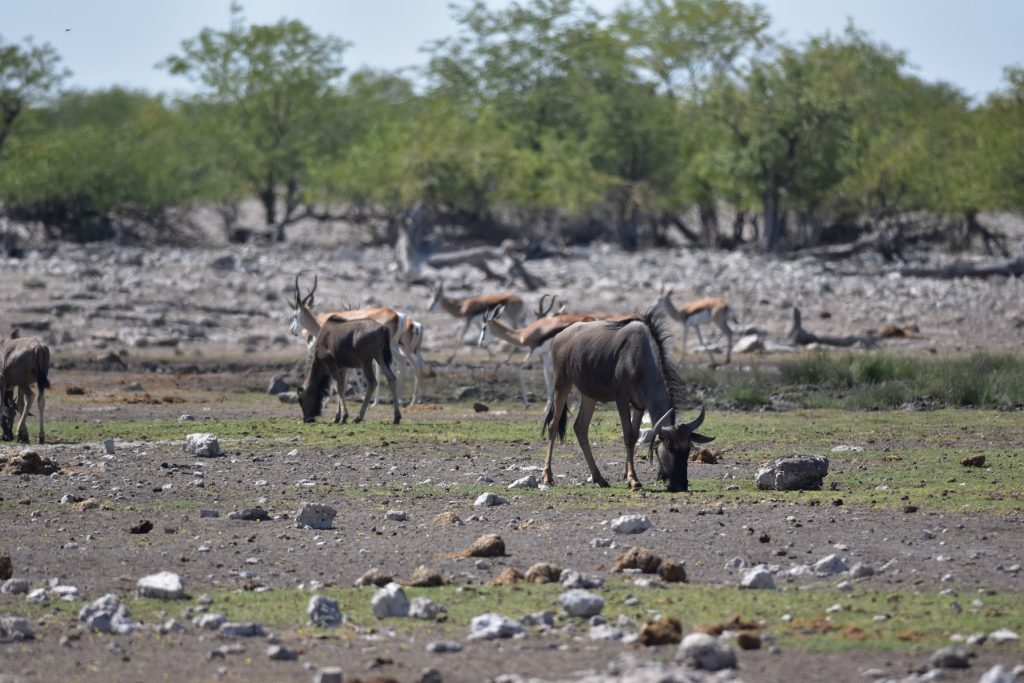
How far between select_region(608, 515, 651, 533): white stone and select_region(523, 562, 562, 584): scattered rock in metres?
1.52

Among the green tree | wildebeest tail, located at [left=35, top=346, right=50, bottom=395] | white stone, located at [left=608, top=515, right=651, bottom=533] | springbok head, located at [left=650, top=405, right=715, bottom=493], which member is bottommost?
white stone, located at [left=608, top=515, right=651, bottom=533]

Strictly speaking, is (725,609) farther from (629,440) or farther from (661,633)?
(629,440)

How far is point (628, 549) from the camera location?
427 inches

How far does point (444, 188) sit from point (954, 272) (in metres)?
18.1

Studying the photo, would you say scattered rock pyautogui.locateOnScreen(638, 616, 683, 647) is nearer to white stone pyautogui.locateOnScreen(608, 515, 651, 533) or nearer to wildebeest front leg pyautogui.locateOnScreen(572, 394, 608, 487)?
white stone pyautogui.locateOnScreen(608, 515, 651, 533)

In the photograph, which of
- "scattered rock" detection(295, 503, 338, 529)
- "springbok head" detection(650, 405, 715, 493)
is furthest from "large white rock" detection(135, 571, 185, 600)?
"springbok head" detection(650, 405, 715, 493)

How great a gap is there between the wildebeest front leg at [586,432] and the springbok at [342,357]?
600 centimetres

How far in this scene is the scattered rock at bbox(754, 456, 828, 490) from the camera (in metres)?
13.6

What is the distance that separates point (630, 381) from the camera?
13.9 m

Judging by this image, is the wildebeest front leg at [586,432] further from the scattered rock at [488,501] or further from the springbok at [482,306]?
the springbok at [482,306]

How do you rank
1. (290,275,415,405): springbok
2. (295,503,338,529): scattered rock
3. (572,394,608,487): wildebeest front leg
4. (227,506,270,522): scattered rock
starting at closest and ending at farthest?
(295,503,338,529): scattered rock → (227,506,270,522): scattered rock → (572,394,608,487): wildebeest front leg → (290,275,415,405): springbok

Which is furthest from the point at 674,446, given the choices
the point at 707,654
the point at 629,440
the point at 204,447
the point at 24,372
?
the point at 24,372

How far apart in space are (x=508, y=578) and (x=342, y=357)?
1120cm

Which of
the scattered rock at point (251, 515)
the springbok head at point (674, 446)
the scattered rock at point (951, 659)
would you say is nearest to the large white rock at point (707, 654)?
the scattered rock at point (951, 659)
